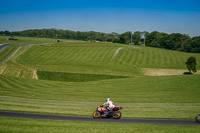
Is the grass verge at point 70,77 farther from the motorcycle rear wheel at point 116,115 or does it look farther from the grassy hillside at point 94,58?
the motorcycle rear wheel at point 116,115

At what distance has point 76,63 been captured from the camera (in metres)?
84.4

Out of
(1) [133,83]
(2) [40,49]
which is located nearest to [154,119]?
(1) [133,83]

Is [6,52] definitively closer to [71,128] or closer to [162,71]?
[162,71]

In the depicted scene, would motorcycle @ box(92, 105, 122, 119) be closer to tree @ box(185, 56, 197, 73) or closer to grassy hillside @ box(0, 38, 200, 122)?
grassy hillside @ box(0, 38, 200, 122)

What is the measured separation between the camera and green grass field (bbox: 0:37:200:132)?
87.8ft

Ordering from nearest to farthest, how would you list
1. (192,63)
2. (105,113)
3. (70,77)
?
(105,113) < (70,77) < (192,63)

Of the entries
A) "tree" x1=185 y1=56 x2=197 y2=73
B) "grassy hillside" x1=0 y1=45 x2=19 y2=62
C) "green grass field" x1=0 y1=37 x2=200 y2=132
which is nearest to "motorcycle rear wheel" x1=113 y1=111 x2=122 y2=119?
"green grass field" x1=0 y1=37 x2=200 y2=132

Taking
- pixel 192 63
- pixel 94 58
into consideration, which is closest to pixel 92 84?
→ pixel 192 63

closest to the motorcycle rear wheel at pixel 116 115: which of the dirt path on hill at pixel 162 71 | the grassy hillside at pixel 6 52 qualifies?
the dirt path on hill at pixel 162 71

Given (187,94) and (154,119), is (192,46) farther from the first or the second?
(154,119)

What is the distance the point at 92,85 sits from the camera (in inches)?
2103

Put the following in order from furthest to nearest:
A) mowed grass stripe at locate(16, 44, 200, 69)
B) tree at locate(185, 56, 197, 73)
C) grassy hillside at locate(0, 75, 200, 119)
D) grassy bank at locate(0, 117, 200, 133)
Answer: mowed grass stripe at locate(16, 44, 200, 69), tree at locate(185, 56, 197, 73), grassy hillside at locate(0, 75, 200, 119), grassy bank at locate(0, 117, 200, 133)

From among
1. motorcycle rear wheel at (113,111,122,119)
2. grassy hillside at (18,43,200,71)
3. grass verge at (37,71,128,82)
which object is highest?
grassy hillside at (18,43,200,71)

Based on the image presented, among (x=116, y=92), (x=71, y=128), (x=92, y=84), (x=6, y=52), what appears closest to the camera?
(x=71, y=128)
